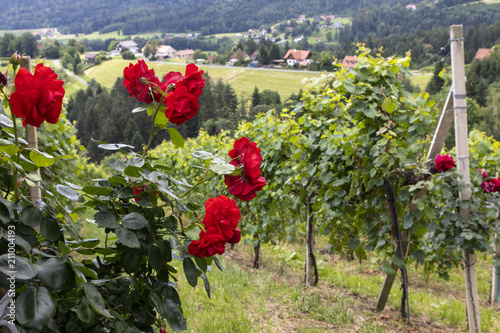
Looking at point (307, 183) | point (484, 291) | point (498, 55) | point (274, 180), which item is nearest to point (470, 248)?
point (307, 183)

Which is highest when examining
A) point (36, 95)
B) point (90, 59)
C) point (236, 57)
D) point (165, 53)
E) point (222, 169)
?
point (165, 53)

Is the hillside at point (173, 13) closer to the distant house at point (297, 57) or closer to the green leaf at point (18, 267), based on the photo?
the distant house at point (297, 57)

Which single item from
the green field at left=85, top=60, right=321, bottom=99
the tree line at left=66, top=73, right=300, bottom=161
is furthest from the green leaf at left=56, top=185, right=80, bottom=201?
the green field at left=85, top=60, right=321, bottom=99

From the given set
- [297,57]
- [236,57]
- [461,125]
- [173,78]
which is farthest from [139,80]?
[236,57]

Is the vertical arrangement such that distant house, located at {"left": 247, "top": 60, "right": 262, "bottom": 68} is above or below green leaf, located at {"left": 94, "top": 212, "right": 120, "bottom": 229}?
above

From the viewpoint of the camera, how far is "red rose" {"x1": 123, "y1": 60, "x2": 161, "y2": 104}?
1175 millimetres

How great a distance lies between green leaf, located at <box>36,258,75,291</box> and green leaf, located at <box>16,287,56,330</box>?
1.0 inches

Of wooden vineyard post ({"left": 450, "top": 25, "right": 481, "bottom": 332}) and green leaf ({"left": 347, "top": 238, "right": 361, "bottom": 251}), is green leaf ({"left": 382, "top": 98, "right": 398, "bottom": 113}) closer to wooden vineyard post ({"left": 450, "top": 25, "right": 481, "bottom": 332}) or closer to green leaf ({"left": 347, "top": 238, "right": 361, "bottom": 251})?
wooden vineyard post ({"left": 450, "top": 25, "right": 481, "bottom": 332})

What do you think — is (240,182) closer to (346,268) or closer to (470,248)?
(470,248)

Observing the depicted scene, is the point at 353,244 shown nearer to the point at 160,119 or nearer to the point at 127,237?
the point at 160,119

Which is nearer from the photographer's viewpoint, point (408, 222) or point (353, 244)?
point (408, 222)

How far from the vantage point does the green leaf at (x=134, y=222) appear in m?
0.96

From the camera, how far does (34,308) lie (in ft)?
2.44

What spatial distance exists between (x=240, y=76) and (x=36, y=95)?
38643 mm
